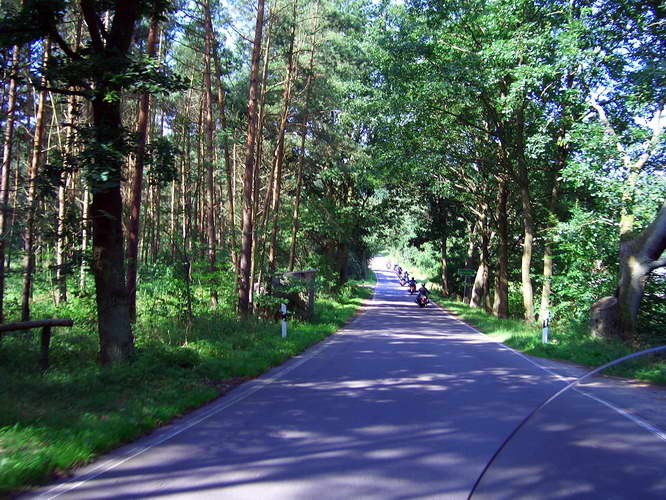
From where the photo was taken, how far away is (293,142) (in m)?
28.7

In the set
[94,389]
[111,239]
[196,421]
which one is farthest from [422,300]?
[196,421]

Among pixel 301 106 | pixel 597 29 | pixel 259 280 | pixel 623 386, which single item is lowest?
pixel 623 386

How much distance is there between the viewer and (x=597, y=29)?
43.7 ft

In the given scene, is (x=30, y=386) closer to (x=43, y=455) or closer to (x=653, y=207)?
(x=43, y=455)

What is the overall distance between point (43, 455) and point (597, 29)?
14.4 m

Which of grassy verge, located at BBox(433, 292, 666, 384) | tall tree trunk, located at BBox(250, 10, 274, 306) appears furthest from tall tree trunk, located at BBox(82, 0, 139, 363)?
grassy verge, located at BBox(433, 292, 666, 384)

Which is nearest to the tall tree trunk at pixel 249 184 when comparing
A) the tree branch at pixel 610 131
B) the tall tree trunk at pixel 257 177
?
the tall tree trunk at pixel 257 177

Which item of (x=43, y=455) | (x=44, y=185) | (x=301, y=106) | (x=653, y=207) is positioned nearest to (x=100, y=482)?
(x=43, y=455)

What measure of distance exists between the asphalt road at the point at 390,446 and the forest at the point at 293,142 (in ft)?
3.31

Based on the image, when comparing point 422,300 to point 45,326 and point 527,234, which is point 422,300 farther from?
point 45,326

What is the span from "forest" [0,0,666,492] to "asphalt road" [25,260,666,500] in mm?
1010

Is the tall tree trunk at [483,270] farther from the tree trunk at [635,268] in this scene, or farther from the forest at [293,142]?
the tree trunk at [635,268]

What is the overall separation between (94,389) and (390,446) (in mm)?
4233

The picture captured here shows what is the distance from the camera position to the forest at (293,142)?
337 inches
